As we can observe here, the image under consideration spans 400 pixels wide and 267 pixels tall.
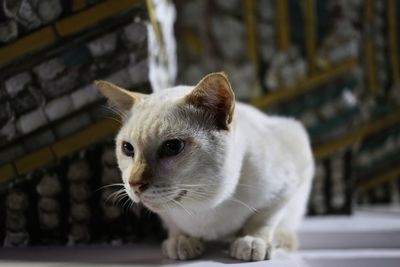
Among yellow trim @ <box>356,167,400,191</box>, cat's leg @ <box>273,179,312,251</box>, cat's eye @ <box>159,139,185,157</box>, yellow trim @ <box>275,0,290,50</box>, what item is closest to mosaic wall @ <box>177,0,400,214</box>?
yellow trim @ <box>275,0,290,50</box>

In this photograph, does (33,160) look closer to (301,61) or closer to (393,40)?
(301,61)

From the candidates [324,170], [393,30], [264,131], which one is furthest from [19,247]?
[393,30]

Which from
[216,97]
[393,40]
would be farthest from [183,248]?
[393,40]

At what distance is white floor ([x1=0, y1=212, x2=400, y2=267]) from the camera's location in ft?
3.64

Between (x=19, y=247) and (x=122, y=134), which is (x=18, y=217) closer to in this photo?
(x=19, y=247)

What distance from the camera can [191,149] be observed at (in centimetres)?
98

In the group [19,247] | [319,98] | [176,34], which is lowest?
[19,247]

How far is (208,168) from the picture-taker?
991 millimetres

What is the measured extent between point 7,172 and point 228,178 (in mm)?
596

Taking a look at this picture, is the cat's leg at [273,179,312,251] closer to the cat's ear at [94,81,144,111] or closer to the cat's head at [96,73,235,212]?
the cat's head at [96,73,235,212]

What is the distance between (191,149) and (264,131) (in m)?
0.33

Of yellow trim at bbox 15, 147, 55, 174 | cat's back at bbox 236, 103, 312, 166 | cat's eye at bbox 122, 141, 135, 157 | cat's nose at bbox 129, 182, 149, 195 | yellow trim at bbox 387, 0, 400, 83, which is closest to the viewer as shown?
cat's nose at bbox 129, 182, 149, 195

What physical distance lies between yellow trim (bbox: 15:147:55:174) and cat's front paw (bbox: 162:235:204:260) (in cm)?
40

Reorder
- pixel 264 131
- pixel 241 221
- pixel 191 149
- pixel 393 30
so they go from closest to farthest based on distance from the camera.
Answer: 1. pixel 191 149
2. pixel 241 221
3. pixel 264 131
4. pixel 393 30
